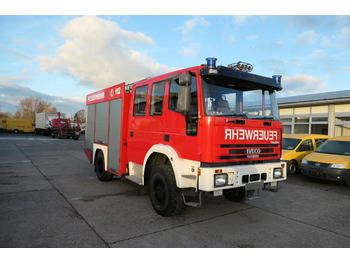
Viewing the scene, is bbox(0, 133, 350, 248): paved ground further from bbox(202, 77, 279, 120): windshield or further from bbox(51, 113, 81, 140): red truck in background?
bbox(51, 113, 81, 140): red truck in background

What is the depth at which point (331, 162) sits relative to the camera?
7352 mm

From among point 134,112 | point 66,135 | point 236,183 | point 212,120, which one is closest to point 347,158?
point 236,183

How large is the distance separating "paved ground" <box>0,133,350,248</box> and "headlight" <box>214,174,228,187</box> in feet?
2.53

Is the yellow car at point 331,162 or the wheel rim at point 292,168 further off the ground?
the yellow car at point 331,162

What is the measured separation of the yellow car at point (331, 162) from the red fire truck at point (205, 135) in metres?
3.60

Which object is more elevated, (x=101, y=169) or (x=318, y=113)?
(x=318, y=113)

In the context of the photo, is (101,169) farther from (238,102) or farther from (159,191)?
(238,102)

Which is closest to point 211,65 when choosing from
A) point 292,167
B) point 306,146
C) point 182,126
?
point 182,126

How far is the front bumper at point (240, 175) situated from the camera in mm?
3646

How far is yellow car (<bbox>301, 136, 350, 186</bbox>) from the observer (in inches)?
281

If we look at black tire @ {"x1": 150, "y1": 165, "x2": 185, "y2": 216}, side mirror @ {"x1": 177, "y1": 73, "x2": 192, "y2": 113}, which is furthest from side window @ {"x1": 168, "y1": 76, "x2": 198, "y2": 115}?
black tire @ {"x1": 150, "y1": 165, "x2": 185, "y2": 216}

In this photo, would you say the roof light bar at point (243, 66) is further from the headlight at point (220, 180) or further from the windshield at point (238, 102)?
the headlight at point (220, 180)

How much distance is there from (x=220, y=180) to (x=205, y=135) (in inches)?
28.3

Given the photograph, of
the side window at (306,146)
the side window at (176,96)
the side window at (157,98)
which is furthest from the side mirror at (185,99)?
the side window at (306,146)
